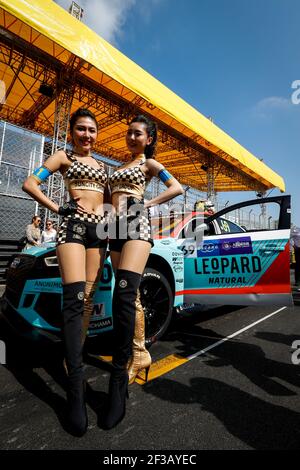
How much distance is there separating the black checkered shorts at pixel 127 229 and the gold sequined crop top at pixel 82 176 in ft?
0.93

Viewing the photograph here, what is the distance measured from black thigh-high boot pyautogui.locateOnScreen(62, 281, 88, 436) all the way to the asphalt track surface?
0.08 metres

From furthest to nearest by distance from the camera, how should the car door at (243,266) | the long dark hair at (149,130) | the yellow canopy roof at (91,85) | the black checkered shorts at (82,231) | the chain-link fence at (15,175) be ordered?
1. the chain-link fence at (15,175)
2. the yellow canopy roof at (91,85)
3. the car door at (243,266)
4. the long dark hair at (149,130)
5. the black checkered shorts at (82,231)

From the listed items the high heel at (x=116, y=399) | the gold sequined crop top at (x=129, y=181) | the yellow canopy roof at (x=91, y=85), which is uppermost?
the yellow canopy roof at (x=91, y=85)

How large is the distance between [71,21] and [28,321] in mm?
7420

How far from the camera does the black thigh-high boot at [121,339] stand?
1.52 m

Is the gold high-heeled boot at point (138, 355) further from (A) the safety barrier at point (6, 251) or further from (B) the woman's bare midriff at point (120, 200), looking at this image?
(A) the safety barrier at point (6, 251)

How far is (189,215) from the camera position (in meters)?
3.62

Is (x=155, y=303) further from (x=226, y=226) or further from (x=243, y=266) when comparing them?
(x=226, y=226)

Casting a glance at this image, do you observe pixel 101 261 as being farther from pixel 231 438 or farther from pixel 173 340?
pixel 173 340

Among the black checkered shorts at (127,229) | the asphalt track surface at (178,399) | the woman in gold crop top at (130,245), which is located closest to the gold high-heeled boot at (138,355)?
the woman in gold crop top at (130,245)

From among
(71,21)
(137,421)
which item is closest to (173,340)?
(137,421)

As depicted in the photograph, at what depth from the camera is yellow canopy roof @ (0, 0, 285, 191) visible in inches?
249

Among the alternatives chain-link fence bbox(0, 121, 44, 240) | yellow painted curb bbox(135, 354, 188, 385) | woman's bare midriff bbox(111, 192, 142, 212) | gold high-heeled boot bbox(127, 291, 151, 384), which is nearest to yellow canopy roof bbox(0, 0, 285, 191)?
chain-link fence bbox(0, 121, 44, 240)

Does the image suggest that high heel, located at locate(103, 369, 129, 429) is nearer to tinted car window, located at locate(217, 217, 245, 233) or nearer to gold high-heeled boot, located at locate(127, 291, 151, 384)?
gold high-heeled boot, located at locate(127, 291, 151, 384)
